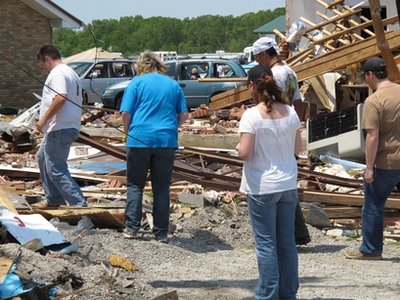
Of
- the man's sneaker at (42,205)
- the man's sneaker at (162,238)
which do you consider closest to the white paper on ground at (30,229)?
the man's sneaker at (162,238)

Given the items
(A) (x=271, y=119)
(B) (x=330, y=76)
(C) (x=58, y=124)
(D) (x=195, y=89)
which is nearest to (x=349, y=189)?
(C) (x=58, y=124)

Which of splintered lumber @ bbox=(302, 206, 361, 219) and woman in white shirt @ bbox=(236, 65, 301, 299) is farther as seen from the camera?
splintered lumber @ bbox=(302, 206, 361, 219)

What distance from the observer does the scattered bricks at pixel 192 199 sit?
1027 centimetres

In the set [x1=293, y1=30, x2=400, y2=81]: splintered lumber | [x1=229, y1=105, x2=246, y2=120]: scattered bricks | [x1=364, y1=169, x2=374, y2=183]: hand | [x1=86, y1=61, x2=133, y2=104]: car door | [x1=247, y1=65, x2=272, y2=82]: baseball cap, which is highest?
[x1=86, y1=61, x2=133, y2=104]: car door

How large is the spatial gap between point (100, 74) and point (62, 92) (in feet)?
73.3

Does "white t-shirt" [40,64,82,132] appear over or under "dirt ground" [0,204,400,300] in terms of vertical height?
over

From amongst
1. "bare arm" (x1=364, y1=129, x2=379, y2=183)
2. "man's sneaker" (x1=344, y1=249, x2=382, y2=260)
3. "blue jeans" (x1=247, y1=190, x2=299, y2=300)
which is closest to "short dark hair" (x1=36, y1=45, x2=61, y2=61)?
"bare arm" (x1=364, y1=129, x2=379, y2=183)

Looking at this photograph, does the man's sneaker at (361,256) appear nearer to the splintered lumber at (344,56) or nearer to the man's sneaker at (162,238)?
the man's sneaker at (162,238)

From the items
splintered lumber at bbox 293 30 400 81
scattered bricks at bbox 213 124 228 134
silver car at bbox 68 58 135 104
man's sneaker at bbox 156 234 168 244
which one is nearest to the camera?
man's sneaker at bbox 156 234 168 244

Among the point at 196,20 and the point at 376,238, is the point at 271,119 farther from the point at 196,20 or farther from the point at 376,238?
the point at 196,20

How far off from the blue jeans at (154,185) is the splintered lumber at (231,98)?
1009 centimetres

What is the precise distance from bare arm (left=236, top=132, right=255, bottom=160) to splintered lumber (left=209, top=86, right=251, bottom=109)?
12.4 m

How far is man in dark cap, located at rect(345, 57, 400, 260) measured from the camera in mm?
8055

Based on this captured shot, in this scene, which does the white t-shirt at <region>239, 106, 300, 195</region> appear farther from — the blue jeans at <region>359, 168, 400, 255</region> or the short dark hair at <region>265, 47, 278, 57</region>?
the short dark hair at <region>265, 47, 278, 57</region>
